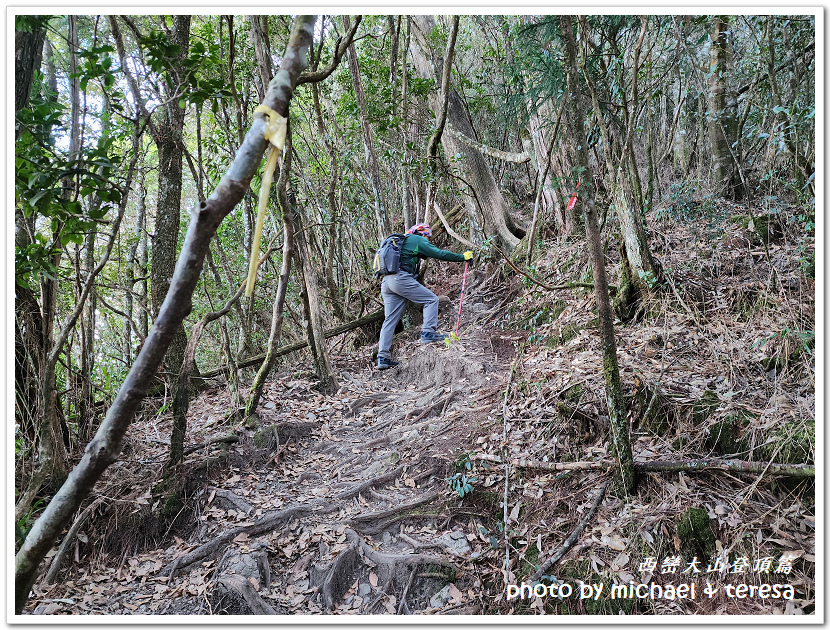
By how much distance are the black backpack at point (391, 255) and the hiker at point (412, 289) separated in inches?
3.1

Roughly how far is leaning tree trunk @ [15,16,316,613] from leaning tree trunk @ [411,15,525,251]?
6.41m

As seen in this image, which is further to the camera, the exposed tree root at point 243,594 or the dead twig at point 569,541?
the exposed tree root at point 243,594

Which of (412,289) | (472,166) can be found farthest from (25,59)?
(472,166)

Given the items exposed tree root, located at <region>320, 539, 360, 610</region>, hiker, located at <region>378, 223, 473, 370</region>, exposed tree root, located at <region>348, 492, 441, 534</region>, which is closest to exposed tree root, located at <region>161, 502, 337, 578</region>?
exposed tree root, located at <region>348, 492, 441, 534</region>

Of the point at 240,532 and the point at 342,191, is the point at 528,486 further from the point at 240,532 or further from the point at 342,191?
the point at 342,191

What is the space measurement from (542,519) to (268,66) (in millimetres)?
5756

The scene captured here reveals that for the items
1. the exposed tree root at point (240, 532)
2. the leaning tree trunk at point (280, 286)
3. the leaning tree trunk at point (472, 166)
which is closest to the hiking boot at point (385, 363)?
the leaning tree trunk at point (280, 286)

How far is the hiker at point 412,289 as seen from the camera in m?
7.12

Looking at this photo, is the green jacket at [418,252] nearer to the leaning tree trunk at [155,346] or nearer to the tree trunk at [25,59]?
the tree trunk at [25,59]

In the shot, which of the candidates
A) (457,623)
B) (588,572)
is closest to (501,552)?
(588,572)

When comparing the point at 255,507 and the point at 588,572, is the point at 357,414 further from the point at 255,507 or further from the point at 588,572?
the point at 588,572

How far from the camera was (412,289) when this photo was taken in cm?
725

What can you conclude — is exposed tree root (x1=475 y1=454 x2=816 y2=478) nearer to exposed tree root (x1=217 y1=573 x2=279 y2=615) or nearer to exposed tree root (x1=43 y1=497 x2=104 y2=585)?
exposed tree root (x1=217 y1=573 x2=279 y2=615)

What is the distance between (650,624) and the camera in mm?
2273
